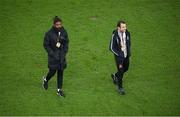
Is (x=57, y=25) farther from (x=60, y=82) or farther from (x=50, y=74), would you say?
(x=60, y=82)

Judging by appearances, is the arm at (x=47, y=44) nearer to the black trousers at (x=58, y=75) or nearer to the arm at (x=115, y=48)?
the black trousers at (x=58, y=75)

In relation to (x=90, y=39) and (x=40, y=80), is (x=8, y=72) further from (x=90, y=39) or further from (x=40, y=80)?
(x=90, y=39)

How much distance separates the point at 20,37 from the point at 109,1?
3.98m

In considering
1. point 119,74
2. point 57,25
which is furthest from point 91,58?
point 57,25

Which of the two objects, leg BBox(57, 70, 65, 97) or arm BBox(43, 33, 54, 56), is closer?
arm BBox(43, 33, 54, 56)

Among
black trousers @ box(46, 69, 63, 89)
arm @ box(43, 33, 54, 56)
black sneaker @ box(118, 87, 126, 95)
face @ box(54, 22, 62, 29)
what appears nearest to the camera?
face @ box(54, 22, 62, 29)

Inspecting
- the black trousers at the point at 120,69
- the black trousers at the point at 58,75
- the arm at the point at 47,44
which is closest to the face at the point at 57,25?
the arm at the point at 47,44

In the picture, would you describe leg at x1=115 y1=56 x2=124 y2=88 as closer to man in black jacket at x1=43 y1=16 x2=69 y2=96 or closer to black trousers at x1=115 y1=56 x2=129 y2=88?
black trousers at x1=115 y1=56 x2=129 y2=88

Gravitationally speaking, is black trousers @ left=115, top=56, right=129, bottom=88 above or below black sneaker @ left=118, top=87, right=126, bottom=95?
above

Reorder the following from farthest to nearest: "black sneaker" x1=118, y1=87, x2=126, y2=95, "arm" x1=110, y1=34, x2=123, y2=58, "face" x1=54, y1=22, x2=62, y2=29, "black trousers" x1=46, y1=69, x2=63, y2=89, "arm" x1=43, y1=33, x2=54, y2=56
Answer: "black sneaker" x1=118, y1=87, x2=126, y2=95
"black trousers" x1=46, y1=69, x2=63, y2=89
"arm" x1=110, y1=34, x2=123, y2=58
"arm" x1=43, y1=33, x2=54, y2=56
"face" x1=54, y1=22, x2=62, y2=29

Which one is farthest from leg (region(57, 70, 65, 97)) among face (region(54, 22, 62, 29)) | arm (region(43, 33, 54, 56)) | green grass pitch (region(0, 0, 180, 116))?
face (region(54, 22, 62, 29))

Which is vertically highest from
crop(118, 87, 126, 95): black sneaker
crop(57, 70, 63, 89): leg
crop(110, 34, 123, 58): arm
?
crop(110, 34, 123, 58): arm

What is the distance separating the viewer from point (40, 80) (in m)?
11.4

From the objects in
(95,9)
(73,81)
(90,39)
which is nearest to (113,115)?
(73,81)
